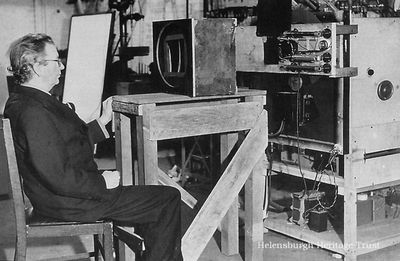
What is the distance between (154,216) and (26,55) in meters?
0.94

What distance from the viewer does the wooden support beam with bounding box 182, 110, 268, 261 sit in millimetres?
3079

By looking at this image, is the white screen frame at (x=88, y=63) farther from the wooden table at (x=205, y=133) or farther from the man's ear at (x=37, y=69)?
the man's ear at (x=37, y=69)

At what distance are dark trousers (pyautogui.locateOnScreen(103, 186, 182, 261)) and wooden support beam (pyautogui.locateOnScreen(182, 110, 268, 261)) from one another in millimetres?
282

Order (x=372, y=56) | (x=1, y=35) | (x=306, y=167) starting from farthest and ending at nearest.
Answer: (x=1, y=35) < (x=306, y=167) < (x=372, y=56)

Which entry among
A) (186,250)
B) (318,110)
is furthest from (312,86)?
(186,250)

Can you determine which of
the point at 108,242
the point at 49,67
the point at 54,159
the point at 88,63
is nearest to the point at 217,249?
the point at 108,242

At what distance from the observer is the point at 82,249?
157 inches

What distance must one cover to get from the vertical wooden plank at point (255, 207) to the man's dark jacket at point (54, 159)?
949 mm

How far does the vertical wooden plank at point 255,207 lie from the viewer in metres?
3.37

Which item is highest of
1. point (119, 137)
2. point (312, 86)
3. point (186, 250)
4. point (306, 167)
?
point (312, 86)

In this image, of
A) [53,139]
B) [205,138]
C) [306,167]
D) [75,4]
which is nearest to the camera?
[53,139]

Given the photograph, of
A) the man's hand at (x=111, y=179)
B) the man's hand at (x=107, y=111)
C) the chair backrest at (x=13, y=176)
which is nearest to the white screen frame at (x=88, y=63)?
the man's hand at (x=107, y=111)

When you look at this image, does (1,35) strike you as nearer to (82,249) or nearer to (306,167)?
(82,249)

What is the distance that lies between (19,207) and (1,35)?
16.5 feet
